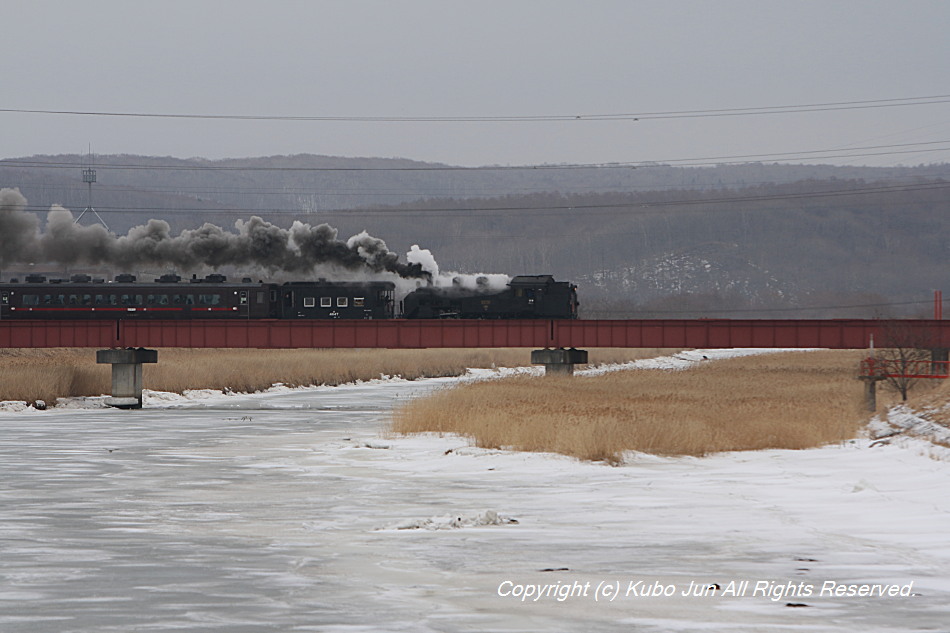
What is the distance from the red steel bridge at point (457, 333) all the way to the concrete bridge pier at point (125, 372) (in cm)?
178

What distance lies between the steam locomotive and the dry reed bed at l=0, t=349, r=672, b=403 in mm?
4174

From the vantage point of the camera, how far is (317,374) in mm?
97188

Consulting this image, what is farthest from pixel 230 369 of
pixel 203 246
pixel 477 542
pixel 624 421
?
pixel 477 542

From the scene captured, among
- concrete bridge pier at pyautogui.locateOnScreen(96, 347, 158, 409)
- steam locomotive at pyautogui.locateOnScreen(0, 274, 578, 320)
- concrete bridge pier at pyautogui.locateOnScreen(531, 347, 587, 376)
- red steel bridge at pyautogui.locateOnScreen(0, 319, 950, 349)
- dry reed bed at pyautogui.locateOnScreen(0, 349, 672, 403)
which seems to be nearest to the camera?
dry reed bed at pyautogui.locateOnScreen(0, 349, 672, 403)

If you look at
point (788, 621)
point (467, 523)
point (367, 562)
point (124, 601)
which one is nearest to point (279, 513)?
point (467, 523)

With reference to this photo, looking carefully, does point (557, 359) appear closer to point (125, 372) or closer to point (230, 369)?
point (230, 369)

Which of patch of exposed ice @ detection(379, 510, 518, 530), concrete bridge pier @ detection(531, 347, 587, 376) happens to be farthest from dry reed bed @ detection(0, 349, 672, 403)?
patch of exposed ice @ detection(379, 510, 518, 530)

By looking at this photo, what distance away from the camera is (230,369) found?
88.9 metres

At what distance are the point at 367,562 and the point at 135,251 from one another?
3029 inches

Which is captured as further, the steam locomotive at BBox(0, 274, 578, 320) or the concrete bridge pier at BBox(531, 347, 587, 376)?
the concrete bridge pier at BBox(531, 347, 587, 376)

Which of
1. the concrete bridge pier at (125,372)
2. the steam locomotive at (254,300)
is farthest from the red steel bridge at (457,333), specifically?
the concrete bridge pier at (125,372)

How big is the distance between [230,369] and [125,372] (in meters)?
16.5

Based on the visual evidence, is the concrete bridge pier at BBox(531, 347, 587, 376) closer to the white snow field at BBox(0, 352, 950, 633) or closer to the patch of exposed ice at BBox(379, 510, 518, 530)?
the white snow field at BBox(0, 352, 950, 633)

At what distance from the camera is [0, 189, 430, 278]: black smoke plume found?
263ft
